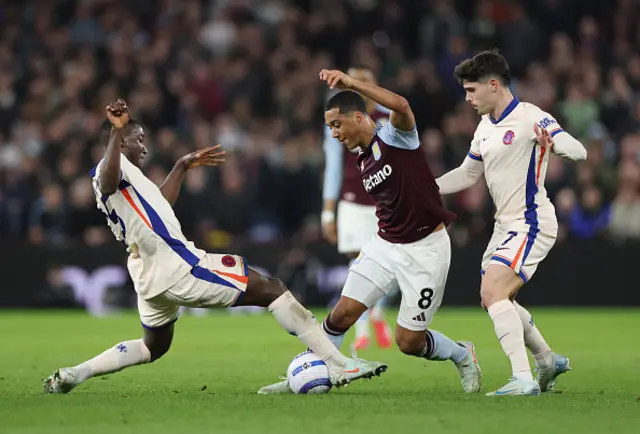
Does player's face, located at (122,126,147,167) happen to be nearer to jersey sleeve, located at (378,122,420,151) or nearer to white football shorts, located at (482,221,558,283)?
jersey sleeve, located at (378,122,420,151)

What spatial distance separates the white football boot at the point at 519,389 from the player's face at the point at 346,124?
1.79 metres

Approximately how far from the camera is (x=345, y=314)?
793cm

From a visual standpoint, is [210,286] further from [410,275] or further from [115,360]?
[410,275]

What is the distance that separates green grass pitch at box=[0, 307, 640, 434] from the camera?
602 centimetres

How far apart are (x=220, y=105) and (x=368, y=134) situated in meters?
11.6

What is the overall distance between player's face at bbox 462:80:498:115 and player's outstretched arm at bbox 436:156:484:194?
0.43 meters

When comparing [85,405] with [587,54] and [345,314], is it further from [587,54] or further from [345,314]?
[587,54]

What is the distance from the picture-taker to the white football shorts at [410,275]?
25.7 feet

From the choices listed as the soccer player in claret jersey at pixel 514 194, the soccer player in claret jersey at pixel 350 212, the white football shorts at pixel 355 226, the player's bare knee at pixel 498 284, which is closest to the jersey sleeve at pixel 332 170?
the soccer player in claret jersey at pixel 350 212

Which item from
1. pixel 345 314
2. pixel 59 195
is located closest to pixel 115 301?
pixel 59 195

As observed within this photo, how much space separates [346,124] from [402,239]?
2.72ft

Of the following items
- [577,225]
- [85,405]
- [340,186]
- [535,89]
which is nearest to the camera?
[85,405]

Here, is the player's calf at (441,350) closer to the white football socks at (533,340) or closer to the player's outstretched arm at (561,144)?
the white football socks at (533,340)

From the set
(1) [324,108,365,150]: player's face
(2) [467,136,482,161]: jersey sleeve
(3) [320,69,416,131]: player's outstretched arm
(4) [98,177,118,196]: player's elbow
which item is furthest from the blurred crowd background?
(4) [98,177,118,196]: player's elbow
